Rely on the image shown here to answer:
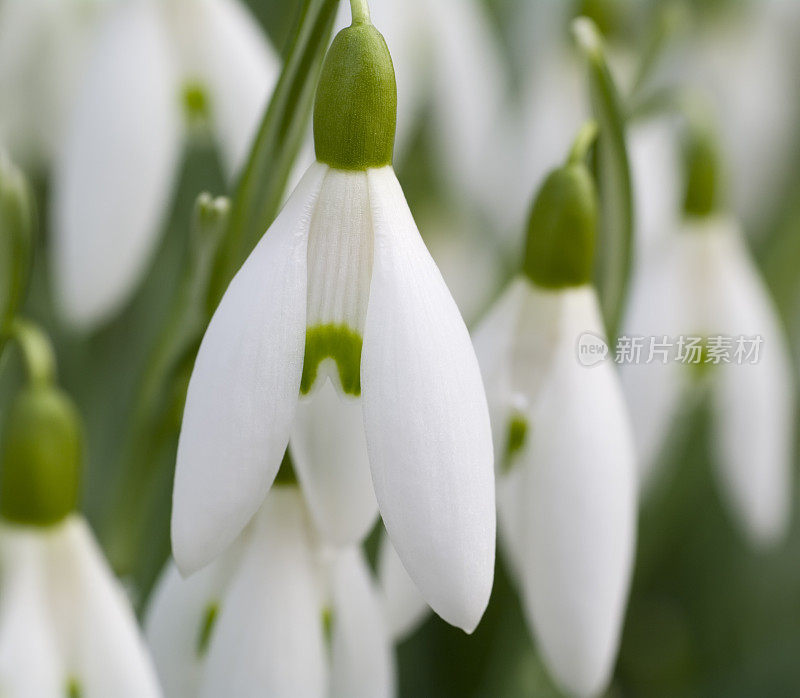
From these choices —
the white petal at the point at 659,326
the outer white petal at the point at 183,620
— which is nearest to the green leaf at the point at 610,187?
the white petal at the point at 659,326

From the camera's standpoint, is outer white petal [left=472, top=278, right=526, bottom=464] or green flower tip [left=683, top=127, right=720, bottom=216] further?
green flower tip [left=683, top=127, right=720, bottom=216]

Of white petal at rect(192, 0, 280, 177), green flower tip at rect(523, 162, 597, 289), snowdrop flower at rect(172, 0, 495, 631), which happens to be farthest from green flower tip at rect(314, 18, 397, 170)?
white petal at rect(192, 0, 280, 177)

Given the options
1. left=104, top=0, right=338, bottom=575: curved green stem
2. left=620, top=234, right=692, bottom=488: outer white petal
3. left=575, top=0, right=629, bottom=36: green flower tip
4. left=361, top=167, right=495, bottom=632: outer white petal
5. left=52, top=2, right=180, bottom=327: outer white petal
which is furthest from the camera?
left=575, top=0, right=629, bottom=36: green flower tip

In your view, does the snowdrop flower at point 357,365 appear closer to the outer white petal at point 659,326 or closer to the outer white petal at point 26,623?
the outer white petal at point 26,623

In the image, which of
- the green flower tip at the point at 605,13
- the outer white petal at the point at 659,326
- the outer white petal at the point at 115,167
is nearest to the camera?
the outer white petal at the point at 115,167

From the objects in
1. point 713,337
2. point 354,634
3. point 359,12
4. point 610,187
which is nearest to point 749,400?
point 713,337

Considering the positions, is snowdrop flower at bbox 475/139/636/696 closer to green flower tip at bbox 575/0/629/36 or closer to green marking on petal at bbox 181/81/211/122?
green marking on petal at bbox 181/81/211/122

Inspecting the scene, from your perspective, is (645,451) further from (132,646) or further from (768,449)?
(132,646)
